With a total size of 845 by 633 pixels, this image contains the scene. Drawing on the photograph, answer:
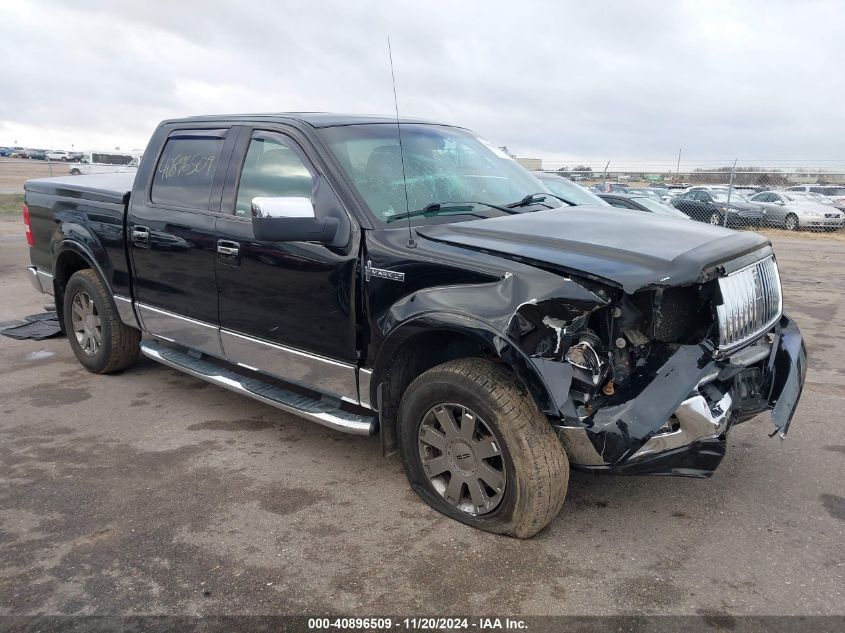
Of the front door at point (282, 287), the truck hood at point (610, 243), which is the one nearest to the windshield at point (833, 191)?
the truck hood at point (610, 243)

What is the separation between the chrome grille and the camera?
3.03 meters

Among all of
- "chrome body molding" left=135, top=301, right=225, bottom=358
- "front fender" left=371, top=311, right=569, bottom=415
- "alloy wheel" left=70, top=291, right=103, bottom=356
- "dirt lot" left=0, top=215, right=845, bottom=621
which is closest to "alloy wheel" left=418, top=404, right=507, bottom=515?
"dirt lot" left=0, top=215, right=845, bottom=621

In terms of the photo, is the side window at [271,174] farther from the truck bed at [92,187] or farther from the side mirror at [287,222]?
the truck bed at [92,187]

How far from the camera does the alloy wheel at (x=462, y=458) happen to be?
10.3ft

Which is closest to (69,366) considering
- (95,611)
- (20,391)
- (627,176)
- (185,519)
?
(20,391)

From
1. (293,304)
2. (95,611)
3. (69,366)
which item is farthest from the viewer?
(69,366)

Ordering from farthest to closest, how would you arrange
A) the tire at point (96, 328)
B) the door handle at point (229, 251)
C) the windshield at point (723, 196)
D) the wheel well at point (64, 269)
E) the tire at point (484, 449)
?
the windshield at point (723, 196) < the wheel well at point (64, 269) < the tire at point (96, 328) < the door handle at point (229, 251) < the tire at point (484, 449)

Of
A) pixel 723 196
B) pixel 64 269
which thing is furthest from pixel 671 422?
pixel 723 196

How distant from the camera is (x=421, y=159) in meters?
3.99

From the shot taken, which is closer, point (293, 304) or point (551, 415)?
point (551, 415)

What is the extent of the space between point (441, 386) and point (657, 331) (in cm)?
97

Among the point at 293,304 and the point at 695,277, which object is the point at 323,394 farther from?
the point at 695,277

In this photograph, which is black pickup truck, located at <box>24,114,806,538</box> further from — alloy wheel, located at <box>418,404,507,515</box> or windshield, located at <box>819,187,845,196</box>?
windshield, located at <box>819,187,845,196</box>

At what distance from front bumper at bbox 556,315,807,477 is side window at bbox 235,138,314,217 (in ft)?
6.45
